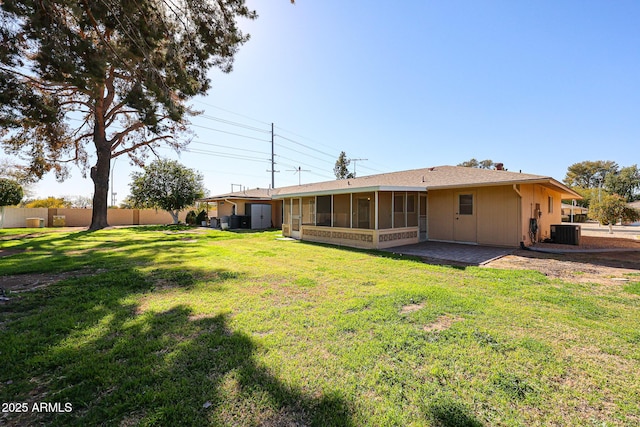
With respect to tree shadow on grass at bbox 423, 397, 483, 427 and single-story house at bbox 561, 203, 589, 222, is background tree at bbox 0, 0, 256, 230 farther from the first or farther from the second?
single-story house at bbox 561, 203, 589, 222

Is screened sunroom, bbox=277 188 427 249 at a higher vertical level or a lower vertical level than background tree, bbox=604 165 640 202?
lower

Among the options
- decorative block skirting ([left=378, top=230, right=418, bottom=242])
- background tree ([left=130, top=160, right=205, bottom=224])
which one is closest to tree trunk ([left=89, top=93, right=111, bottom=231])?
background tree ([left=130, top=160, right=205, bottom=224])

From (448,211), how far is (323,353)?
10774mm

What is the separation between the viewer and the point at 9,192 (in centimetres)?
2044

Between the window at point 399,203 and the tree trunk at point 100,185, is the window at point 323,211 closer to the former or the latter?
the window at point 399,203

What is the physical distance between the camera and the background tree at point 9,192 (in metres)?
20.2

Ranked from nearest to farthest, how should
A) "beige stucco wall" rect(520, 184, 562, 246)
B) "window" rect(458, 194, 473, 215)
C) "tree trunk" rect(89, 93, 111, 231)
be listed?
1. "beige stucco wall" rect(520, 184, 562, 246)
2. "window" rect(458, 194, 473, 215)
3. "tree trunk" rect(89, 93, 111, 231)

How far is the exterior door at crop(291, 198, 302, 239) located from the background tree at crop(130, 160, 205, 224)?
43.3ft

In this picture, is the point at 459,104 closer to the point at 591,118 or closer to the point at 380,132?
the point at 380,132

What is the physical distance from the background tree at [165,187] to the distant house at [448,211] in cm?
1459

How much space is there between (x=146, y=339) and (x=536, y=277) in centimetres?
725

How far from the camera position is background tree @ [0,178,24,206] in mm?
20172

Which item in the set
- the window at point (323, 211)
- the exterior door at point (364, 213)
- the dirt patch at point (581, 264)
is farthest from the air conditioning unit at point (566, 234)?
the window at point (323, 211)

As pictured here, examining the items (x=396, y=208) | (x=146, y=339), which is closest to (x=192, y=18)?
(x=146, y=339)
